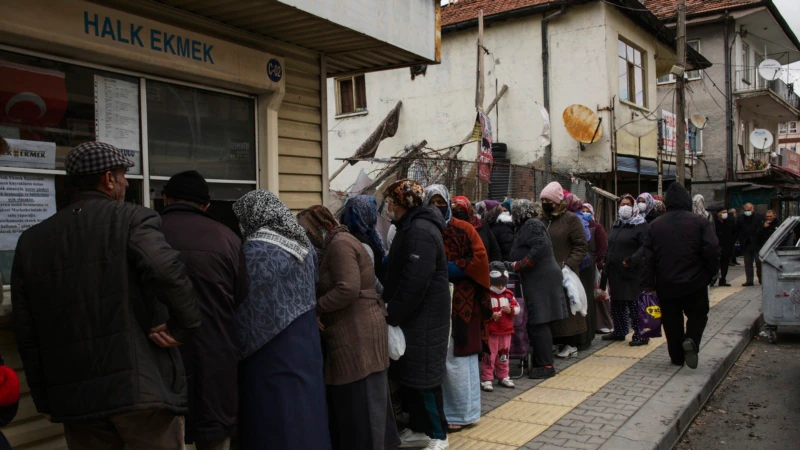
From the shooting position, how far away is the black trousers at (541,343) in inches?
256

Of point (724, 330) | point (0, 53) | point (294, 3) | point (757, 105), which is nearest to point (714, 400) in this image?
point (724, 330)

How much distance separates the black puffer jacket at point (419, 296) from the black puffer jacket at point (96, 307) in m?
1.78

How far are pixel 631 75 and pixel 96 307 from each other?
18.2m

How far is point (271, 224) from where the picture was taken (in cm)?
347

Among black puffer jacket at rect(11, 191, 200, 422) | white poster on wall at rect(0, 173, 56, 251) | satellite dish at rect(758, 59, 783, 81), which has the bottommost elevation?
black puffer jacket at rect(11, 191, 200, 422)

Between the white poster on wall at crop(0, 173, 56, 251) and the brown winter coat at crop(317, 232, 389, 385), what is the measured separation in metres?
1.75

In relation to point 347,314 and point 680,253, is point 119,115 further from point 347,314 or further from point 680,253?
point 680,253

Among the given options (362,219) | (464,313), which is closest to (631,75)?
(464,313)

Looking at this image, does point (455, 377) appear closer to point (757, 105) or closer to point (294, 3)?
point (294, 3)

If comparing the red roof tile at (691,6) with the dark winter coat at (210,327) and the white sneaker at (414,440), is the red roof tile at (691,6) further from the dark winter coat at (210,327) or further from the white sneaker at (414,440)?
the dark winter coat at (210,327)

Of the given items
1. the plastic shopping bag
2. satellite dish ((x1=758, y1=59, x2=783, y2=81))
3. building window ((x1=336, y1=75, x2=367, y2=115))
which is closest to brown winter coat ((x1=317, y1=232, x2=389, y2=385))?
the plastic shopping bag

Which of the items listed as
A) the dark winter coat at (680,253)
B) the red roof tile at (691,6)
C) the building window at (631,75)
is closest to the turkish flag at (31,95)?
the dark winter coat at (680,253)

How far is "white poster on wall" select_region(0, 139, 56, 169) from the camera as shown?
146 inches

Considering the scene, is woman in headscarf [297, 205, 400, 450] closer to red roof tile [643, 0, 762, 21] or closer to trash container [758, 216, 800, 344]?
trash container [758, 216, 800, 344]
